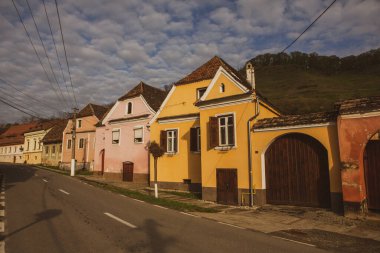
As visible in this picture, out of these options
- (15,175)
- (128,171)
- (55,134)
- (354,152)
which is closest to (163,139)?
(128,171)

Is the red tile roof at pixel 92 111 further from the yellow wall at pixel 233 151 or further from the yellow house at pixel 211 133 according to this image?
the yellow wall at pixel 233 151

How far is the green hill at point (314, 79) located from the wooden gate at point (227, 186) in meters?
39.3

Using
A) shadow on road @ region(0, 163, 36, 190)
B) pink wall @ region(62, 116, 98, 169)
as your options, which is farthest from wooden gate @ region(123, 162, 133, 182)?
pink wall @ region(62, 116, 98, 169)

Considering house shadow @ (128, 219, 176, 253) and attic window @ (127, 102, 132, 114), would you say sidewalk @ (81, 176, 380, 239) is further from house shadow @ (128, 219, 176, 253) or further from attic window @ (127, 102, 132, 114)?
attic window @ (127, 102, 132, 114)

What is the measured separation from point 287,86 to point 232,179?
6677cm

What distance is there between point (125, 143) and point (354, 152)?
67.5 feet

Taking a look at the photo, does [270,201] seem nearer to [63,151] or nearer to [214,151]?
[214,151]

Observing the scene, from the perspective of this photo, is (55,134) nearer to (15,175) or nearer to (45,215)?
(15,175)

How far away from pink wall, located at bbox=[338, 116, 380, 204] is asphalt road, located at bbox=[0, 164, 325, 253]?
5.32m

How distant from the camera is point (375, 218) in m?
11.6

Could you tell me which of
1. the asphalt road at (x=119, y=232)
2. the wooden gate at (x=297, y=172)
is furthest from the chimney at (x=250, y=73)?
the asphalt road at (x=119, y=232)

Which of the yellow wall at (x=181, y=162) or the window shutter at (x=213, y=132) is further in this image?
the yellow wall at (x=181, y=162)

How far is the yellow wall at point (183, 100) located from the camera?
70.7 feet

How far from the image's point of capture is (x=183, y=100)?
22156mm
